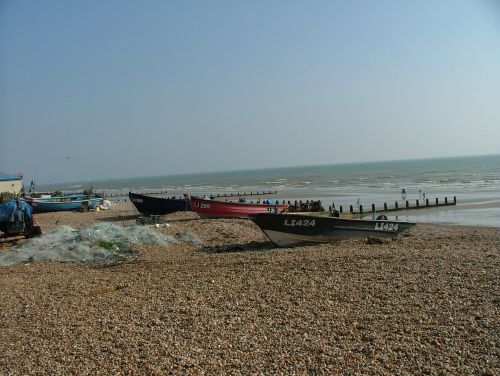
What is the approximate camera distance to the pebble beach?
5391 mm

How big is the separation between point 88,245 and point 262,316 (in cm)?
881

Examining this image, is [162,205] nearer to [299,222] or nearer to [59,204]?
[59,204]

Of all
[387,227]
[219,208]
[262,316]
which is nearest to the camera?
[262,316]

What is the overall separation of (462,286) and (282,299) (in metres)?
3.24

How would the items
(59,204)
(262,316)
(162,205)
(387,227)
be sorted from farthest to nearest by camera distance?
(59,204) → (162,205) → (387,227) → (262,316)

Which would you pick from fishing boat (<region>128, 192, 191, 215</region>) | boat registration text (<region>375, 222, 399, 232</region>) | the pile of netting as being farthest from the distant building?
boat registration text (<region>375, 222, 399, 232</region>)

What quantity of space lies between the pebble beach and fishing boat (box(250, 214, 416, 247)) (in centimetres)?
265

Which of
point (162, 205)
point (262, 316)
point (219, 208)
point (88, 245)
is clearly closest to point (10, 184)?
point (162, 205)

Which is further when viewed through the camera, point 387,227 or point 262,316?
point 387,227

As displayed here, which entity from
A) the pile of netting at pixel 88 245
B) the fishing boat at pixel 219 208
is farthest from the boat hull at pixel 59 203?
the pile of netting at pixel 88 245

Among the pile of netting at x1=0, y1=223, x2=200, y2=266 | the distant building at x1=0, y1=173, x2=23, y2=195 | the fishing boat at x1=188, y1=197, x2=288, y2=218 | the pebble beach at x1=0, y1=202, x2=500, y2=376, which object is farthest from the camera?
the distant building at x1=0, y1=173, x2=23, y2=195

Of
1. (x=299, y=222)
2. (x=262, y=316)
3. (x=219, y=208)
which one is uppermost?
(x=299, y=222)

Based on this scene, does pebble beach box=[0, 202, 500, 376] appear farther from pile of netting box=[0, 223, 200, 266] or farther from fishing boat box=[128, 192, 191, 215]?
fishing boat box=[128, 192, 191, 215]

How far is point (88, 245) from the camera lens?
14.1 meters
